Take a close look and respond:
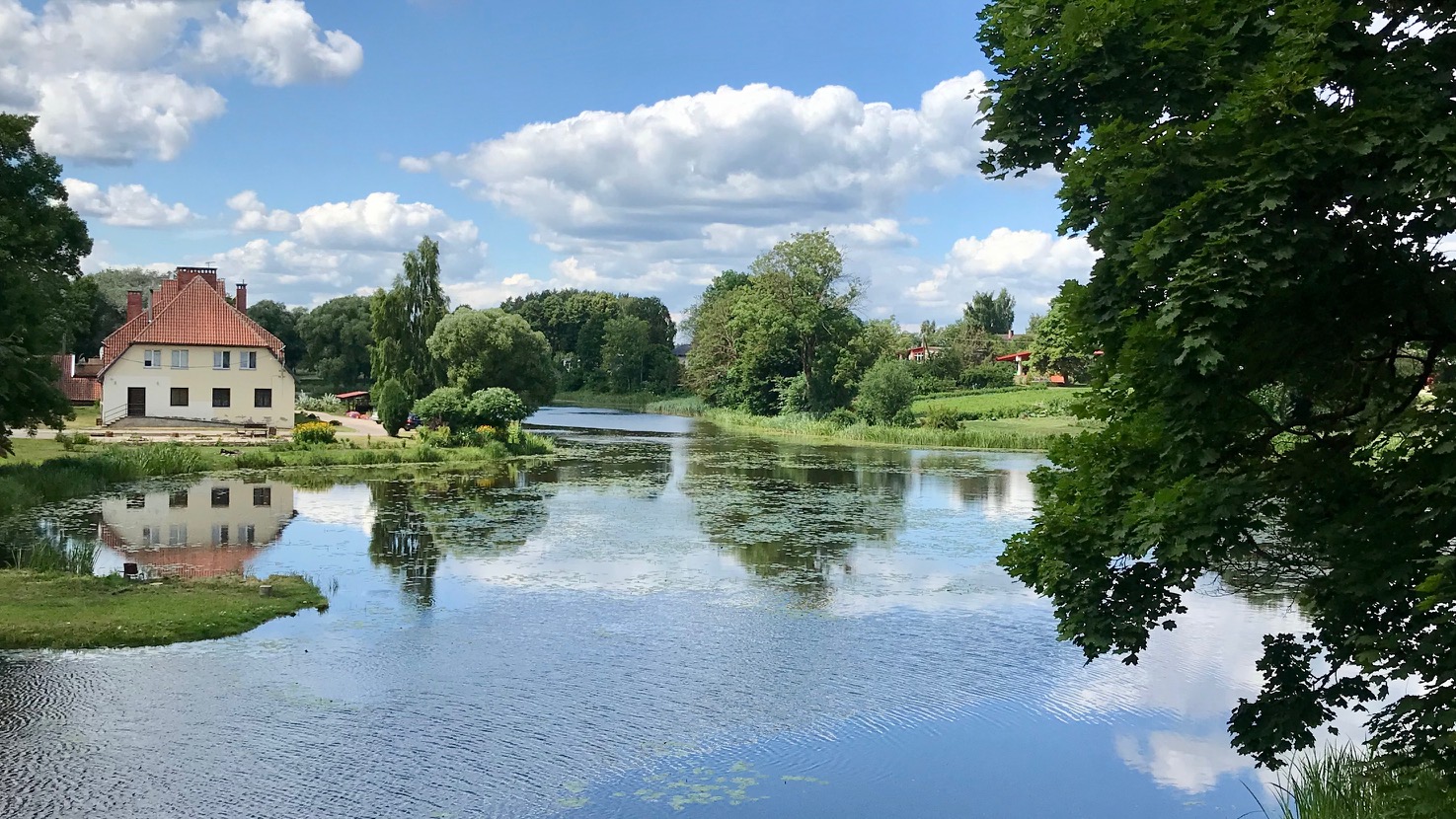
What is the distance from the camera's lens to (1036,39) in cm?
931

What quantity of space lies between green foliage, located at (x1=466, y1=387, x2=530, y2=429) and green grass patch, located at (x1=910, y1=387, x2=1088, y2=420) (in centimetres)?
2624

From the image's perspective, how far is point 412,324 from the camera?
5438 cm

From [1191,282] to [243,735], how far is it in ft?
33.4

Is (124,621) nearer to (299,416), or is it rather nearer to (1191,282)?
(1191,282)

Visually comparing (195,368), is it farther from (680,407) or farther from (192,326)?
(680,407)

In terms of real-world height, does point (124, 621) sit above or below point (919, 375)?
below

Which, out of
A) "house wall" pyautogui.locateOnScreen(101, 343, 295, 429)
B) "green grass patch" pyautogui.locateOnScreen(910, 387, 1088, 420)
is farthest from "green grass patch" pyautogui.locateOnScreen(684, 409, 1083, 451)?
"house wall" pyautogui.locateOnScreen(101, 343, 295, 429)

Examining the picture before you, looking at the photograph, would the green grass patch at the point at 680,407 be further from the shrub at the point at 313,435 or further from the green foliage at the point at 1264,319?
the green foliage at the point at 1264,319

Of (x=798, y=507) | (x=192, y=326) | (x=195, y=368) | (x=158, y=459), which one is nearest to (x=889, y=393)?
(x=798, y=507)

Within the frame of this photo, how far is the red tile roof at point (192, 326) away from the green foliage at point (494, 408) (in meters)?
10.4

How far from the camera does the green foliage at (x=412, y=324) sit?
2080 inches

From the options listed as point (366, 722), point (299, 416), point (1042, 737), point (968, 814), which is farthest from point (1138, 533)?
point (299, 416)

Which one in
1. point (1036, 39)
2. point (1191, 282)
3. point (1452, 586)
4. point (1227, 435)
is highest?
point (1036, 39)

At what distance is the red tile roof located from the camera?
153 feet
